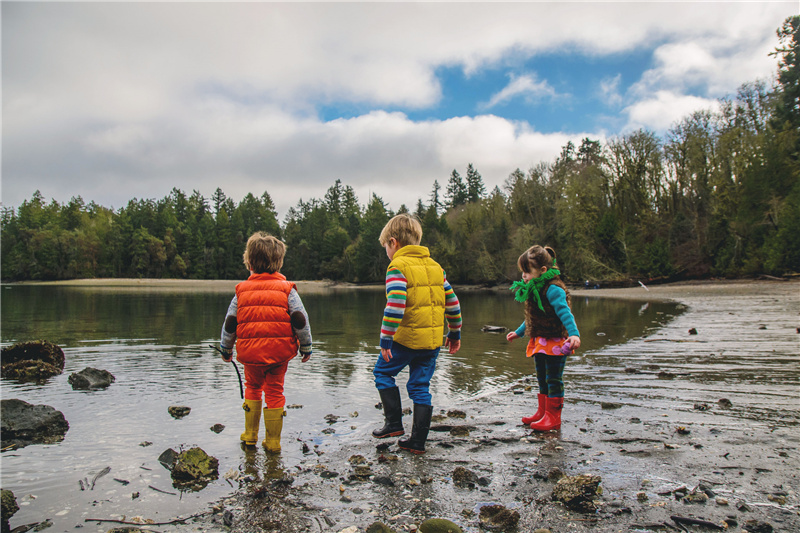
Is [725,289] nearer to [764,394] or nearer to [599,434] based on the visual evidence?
[764,394]

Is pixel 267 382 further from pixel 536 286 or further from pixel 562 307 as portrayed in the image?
pixel 562 307

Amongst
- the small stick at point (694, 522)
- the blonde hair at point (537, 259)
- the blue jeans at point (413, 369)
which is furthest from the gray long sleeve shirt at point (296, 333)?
the small stick at point (694, 522)

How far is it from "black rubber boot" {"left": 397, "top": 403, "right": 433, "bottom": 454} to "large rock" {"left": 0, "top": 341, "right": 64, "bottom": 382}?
7.03m

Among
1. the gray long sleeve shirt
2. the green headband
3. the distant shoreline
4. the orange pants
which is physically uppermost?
the green headband

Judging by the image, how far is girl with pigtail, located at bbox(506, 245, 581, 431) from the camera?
4.82 metres

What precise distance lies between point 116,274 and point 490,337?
10410cm

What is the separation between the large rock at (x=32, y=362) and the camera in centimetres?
810

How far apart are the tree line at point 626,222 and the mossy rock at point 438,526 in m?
39.9

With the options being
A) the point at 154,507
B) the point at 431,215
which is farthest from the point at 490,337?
the point at 431,215

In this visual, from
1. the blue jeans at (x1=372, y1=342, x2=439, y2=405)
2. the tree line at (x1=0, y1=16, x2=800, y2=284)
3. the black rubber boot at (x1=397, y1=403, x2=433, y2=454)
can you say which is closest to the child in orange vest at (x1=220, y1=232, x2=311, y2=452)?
the blue jeans at (x1=372, y1=342, x2=439, y2=405)

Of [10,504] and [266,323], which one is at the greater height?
[266,323]

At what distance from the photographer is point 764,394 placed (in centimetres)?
585

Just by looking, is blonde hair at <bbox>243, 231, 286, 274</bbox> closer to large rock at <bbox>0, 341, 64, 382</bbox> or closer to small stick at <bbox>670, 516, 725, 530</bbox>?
small stick at <bbox>670, 516, 725, 530</bbox>

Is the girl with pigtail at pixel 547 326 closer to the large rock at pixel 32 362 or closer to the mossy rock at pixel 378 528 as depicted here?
the mossy rock at pixel 378 528
